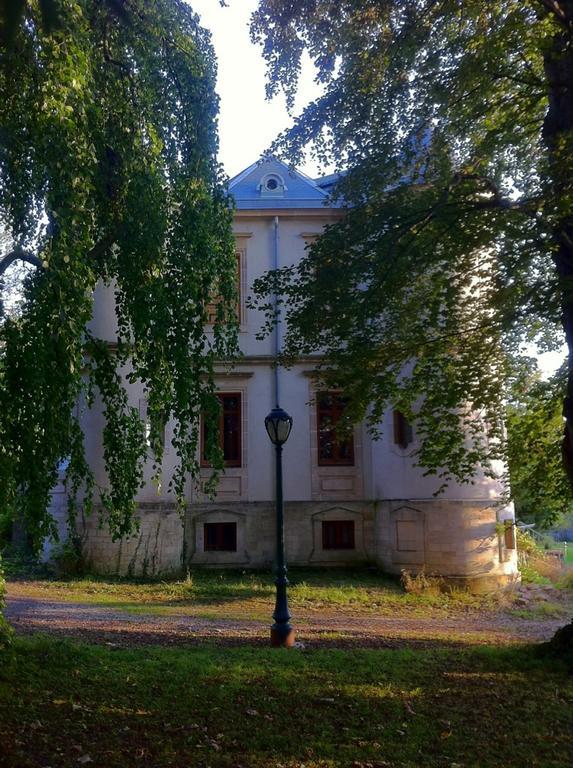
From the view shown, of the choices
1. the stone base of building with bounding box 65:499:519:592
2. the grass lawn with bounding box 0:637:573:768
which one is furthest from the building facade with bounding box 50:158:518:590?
the grass lawn with bounding box 0:637:573:768

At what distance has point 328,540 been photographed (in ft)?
63.6

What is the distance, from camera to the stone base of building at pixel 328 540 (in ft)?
55.4

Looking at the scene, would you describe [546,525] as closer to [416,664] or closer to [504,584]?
[416,664]

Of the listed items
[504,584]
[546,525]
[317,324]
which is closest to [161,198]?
[317,324]

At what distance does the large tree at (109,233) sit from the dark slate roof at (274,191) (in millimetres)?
12987

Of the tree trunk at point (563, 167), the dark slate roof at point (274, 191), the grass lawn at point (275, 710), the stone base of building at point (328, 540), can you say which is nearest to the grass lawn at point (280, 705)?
the grass lawn at point (275, 710)

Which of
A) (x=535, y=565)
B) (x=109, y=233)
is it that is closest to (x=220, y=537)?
(x=535, y=565)

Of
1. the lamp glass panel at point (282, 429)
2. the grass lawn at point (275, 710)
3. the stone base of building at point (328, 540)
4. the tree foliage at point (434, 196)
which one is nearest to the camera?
the grass lawn at point (275, 710)

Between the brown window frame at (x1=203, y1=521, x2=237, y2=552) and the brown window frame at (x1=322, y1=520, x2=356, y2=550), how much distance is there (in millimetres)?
2385

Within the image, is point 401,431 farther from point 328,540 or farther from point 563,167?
point 563,167

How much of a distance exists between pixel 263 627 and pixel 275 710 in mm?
5636

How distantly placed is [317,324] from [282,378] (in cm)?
1031

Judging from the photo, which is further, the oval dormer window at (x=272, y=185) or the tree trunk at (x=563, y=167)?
the oval dormer window at (x=272, y=185)

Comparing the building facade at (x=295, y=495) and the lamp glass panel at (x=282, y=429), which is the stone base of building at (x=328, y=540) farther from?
the lamp glass panel at (x=282, y=429)
